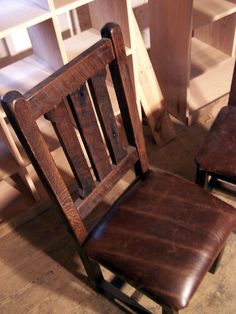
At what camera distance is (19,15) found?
3.86ft

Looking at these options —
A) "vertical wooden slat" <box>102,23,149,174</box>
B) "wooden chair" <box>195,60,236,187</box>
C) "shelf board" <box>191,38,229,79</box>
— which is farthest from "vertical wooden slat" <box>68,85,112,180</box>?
"shelf board" <box>191,38,229,79</box>

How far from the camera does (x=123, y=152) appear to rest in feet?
3.71

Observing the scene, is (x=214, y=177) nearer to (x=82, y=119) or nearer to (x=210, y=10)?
(x=82, y=119)

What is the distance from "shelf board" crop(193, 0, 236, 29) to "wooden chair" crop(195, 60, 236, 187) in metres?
0.49

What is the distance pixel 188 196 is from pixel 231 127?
40 centimetres

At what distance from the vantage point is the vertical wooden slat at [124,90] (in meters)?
0.91

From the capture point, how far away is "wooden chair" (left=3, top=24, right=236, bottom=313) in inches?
33.1

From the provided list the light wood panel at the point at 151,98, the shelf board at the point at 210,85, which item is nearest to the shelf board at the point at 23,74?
the light wood panel at the point at 151,98

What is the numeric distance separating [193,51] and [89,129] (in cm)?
152

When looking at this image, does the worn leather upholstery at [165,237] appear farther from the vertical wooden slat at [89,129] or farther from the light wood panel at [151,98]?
the light wood panel at [151,98]

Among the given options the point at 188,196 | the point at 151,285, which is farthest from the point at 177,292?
the point at 188,196

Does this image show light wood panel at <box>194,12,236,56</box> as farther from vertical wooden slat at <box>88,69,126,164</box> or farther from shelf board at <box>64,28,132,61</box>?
vertical wooden slat at <box>88,69,126,164</box>

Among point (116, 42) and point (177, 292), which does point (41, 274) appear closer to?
point (177, 292)

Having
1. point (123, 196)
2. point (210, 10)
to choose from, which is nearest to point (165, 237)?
point (123, 196)
